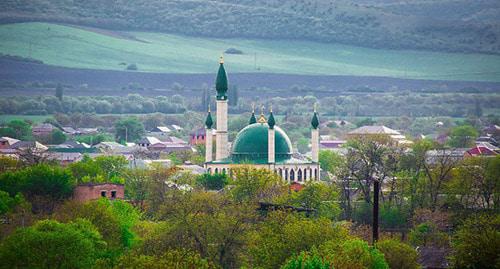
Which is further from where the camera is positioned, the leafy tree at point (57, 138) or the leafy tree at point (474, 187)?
the leafy tree at point (57, 138)

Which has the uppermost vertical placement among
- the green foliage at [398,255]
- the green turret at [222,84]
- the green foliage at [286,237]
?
the green turret at [222,84]

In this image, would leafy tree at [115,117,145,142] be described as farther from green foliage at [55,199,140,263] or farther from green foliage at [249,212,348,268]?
green foliage at [249,212,348,268]

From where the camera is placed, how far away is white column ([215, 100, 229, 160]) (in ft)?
348

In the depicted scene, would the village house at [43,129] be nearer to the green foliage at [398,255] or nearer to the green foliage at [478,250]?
the green foliage at [398,255]

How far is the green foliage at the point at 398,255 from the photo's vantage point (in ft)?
195

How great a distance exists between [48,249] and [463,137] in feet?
349

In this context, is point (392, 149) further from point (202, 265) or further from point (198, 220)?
point (202, 265)

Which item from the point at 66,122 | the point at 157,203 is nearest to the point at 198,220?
the point at 157,203

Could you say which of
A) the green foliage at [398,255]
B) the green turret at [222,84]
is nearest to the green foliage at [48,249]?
the green foliage at [398,255]

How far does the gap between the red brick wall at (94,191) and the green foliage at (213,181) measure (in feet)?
18.3

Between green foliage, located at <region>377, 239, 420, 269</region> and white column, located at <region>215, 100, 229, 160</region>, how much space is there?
4497cm

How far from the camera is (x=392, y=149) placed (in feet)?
351

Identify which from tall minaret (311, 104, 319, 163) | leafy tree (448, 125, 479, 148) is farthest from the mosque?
leafy tree (448, 125, 479, 148)

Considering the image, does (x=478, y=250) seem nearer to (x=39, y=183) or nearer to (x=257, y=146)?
(x=39, y=183)
